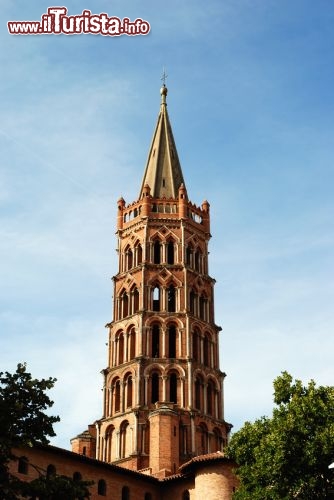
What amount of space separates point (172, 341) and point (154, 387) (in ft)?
14.4

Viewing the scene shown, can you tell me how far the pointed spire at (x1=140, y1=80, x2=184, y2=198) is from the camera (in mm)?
74375

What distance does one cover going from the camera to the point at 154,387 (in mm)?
64500

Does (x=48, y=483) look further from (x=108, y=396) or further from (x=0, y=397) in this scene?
(x=108, y=396)

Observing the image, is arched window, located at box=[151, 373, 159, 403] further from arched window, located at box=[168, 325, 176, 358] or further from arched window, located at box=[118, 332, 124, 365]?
arched window, located at box=[118, 332, 124, 365]

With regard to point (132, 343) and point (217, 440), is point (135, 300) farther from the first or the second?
point (217, 440)

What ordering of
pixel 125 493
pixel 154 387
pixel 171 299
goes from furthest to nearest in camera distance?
1. pixel 171 299
2. pixel 154 387
3. pixel 125 493

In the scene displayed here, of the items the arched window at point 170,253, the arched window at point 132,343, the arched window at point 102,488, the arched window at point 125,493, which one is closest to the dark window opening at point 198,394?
the arched window at point 132,343

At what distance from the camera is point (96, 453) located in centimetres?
6488

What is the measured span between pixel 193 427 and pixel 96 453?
27.5ft

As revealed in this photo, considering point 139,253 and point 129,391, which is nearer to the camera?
point 129,391

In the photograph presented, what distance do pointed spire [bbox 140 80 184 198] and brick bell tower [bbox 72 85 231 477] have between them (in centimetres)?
12

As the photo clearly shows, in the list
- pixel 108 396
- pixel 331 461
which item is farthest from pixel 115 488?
pixel 331 461

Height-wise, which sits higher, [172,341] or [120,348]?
[172,341]

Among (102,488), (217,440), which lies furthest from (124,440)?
(102,488)
